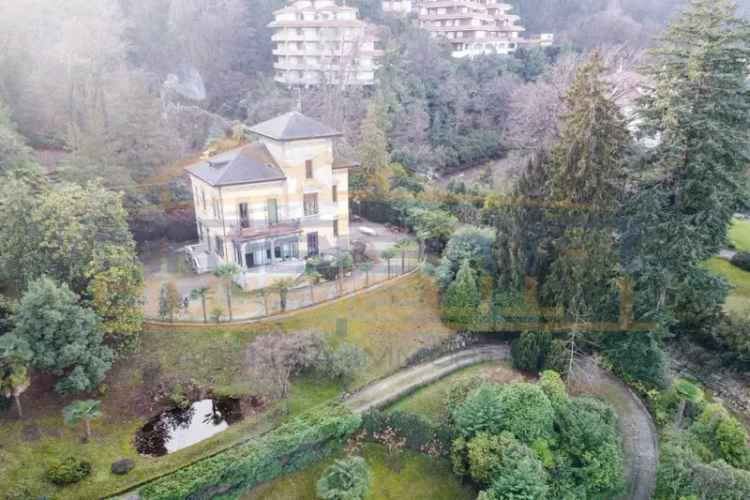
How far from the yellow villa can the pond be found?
848cm

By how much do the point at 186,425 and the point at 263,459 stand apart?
15.4 feet

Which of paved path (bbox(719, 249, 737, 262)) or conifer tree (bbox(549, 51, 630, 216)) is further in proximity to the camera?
paved path (bbox(719, 249, 737, 262))

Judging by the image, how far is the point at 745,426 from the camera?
24344 mm

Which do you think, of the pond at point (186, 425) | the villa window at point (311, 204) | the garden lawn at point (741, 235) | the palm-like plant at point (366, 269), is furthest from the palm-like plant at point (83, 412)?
the garden lawn at point (741, 235)

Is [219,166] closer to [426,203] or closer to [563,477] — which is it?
[426,203]

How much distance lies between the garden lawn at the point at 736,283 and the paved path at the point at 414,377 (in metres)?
12.9

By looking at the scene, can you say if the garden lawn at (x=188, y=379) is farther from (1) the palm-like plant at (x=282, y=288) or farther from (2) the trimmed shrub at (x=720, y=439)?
(2) the trimmed shrub at (x=720, y=439)

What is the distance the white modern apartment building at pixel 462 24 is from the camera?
7406 cm

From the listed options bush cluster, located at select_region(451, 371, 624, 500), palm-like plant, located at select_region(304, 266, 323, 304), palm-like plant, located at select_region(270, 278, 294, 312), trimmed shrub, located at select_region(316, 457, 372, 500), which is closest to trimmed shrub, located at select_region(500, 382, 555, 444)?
bush cluster, located at select_region(451, 371, 624, 500)

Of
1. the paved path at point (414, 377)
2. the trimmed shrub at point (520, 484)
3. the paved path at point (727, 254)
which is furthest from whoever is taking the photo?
the paved path at point (727, 254)

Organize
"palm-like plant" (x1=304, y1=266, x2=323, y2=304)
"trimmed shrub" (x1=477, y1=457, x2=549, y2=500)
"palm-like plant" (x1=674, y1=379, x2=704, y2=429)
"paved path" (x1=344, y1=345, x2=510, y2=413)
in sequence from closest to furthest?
"trimmed shrub" (x1=477, y1=457, x2=549, y2=500)
"palm-like plant" (x1=674, y1=379, x2=704, y2=429)
"paved path" (x1=344, y1=345, x2=510, y2=413)
"palm-like plant" (x1=304, y1=266, x2=323, y2=304)

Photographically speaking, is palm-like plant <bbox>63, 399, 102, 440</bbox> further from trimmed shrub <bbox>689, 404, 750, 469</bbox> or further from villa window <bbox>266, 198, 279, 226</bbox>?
trimmed shrub <bbox>689, 404, 750, 469</bbox>

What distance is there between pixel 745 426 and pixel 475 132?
4431 centimetres

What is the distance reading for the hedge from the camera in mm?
17547
